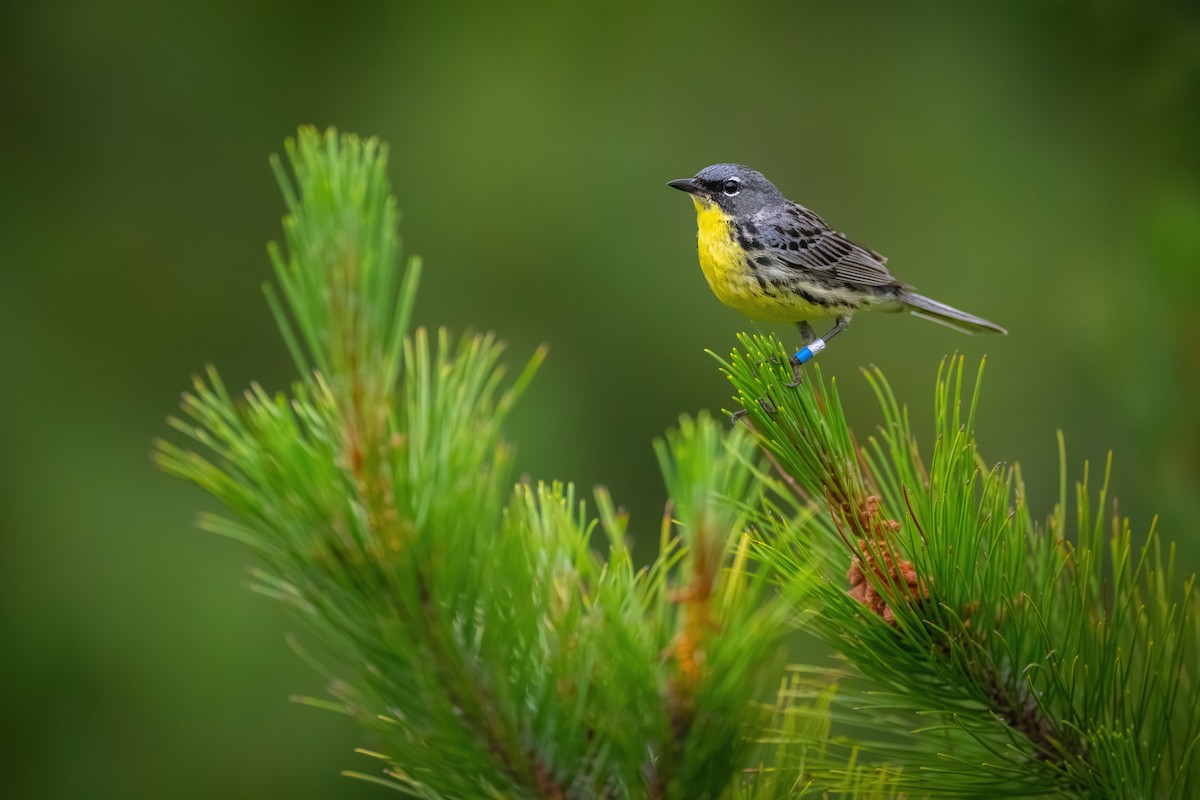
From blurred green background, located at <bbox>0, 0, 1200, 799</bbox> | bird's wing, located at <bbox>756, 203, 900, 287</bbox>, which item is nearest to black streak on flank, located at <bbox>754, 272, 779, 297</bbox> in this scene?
bird's wing, located at <bbox>756, 203, 900, 287</bbox>

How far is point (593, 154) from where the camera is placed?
6.99 meters

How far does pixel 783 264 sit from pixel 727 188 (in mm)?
448

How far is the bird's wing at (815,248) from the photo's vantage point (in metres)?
4.20

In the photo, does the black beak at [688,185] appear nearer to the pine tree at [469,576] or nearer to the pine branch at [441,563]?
the pine tree at [469,576]

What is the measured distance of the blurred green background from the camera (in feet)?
18.7

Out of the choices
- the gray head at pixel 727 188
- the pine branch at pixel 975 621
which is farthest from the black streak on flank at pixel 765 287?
the pine branch at pixel 975 621

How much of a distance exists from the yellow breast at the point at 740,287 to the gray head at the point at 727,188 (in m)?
0.09

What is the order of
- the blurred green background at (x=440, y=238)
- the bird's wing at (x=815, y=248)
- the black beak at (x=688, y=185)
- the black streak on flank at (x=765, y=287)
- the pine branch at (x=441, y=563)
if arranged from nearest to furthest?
the pine branch at (x=441, y=563) < the black streak on flank at (x=765, y=287) < the bird's wing at (x=815, y=248) < the black beak at (x=688, y=185) < the blurred green background at (x=440, y=238)

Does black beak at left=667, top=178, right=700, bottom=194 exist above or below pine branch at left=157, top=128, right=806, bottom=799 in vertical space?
above

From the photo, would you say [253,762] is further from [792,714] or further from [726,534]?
[726,534]

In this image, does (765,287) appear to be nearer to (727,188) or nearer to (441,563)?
(727,188)

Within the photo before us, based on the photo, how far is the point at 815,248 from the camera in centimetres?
431

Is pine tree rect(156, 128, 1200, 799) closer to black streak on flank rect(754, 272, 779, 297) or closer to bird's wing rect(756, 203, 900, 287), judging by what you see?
black streak on flank rect(754, 272, 779, 297)

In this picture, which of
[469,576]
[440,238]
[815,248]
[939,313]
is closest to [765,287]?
[815,248]
